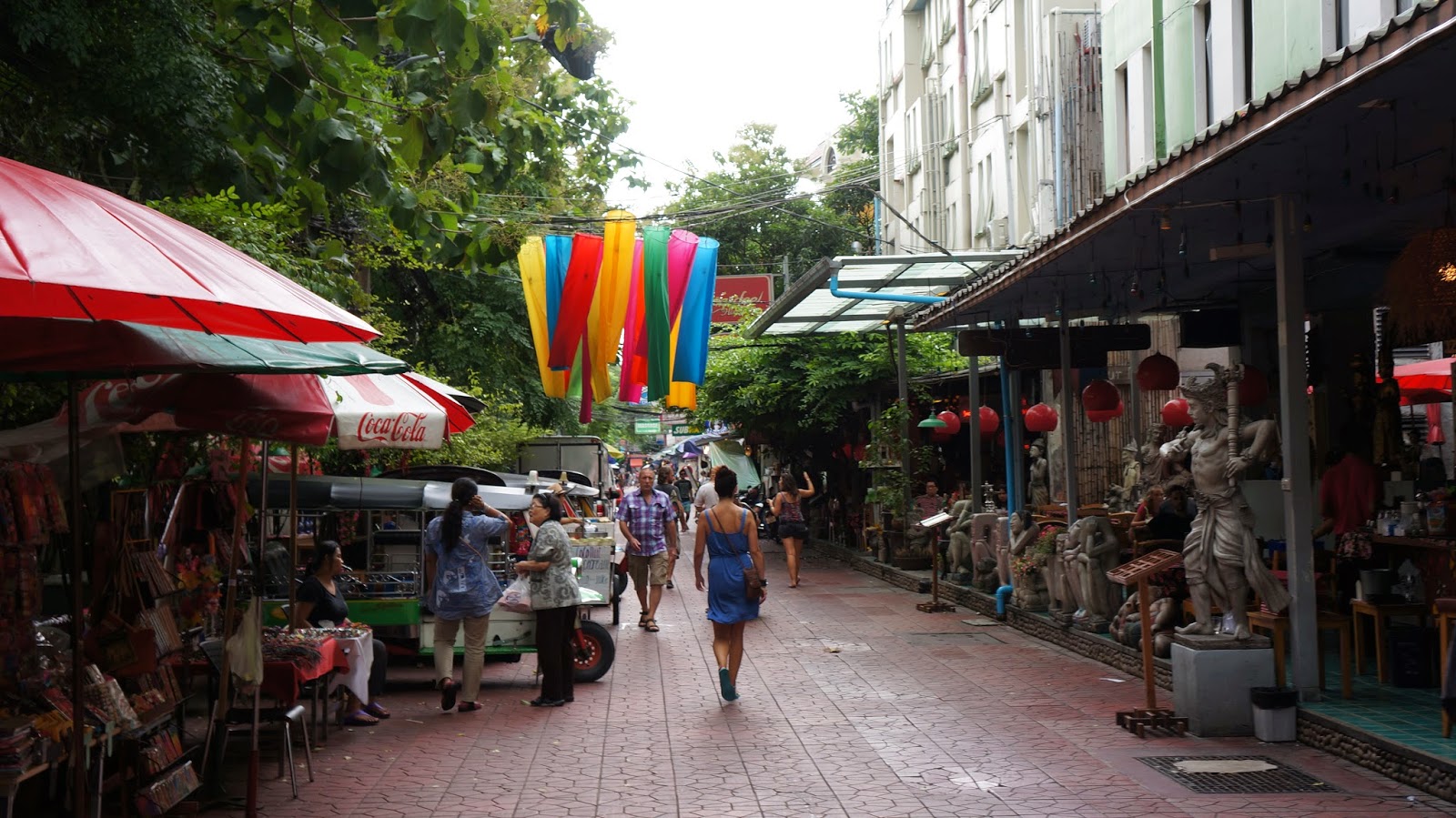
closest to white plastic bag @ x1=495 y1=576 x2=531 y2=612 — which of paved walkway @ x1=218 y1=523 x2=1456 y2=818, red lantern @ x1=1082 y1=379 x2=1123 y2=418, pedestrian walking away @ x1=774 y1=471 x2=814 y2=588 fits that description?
paved walkway @ x1=218 y1=523 x2=1456 y2=818

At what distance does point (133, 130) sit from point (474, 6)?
93.4 inches

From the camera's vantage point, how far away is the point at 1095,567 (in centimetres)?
1372

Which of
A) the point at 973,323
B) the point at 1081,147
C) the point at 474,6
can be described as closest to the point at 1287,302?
the point at 474,6

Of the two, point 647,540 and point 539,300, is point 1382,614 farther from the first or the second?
point 539,300

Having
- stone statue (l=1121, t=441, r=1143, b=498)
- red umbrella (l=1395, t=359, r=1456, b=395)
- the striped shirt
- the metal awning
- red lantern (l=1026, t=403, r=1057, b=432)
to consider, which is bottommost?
the striped shirt

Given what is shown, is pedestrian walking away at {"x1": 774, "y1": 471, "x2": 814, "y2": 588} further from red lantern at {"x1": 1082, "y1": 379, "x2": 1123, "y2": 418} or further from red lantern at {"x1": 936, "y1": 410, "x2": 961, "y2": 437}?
red lantern at {"x1": 1082, "y1": 379, "x2": 1123, "y2": 418}

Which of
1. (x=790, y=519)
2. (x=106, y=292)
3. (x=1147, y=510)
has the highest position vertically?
(x=106, y=292)

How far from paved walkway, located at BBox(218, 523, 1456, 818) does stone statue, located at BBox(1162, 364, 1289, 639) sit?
0.97 metres

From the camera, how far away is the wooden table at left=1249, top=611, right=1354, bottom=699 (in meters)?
9.51

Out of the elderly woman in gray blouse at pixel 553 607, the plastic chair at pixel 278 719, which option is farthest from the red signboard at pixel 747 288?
the plastic chair at pixel 278 719

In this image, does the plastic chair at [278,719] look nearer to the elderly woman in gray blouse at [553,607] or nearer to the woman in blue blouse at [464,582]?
A: the woman in blue blouse at [464,582]

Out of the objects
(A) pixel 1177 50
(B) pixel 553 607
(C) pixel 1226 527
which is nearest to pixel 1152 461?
(A) pixel 1177 50

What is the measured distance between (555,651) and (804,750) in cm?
290

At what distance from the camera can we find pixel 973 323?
1886 cm
